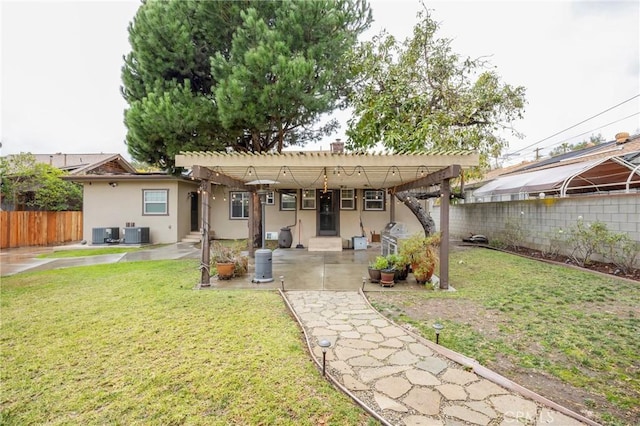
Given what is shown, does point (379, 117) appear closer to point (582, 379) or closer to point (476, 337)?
point (476, 337)

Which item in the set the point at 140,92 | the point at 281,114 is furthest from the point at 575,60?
the point at 140,92

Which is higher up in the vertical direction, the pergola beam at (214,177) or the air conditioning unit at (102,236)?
the pergola beam at (214,177)

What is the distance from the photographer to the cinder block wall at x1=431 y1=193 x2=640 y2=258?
6.80 meters

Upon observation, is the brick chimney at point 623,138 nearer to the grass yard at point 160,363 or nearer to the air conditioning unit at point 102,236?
the grass yard at point 160,363

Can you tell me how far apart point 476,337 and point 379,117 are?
7.68 meters

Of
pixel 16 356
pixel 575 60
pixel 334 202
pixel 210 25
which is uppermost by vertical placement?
pixel 575 60

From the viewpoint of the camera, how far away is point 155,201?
1323cm

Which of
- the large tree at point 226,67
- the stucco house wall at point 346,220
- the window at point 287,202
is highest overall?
the large tree at point 226,67

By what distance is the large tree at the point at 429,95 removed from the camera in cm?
934

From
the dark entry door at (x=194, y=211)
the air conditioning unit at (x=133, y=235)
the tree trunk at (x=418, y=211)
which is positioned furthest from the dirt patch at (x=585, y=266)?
the air conditioning unit at (x=133, y=235)

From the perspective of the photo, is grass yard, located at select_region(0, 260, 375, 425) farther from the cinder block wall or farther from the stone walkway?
the cinder block wall

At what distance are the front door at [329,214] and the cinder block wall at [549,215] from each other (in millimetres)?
6461

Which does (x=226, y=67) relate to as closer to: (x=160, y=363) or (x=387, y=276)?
(x=387, y=276)

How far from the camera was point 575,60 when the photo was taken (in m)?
13.5
